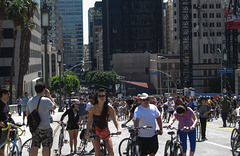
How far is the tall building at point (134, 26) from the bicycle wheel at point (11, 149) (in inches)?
5408

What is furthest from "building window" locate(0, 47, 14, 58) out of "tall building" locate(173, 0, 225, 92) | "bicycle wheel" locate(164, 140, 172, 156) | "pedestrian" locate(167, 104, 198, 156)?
"tall building" locate(173, 0, 225, 92)

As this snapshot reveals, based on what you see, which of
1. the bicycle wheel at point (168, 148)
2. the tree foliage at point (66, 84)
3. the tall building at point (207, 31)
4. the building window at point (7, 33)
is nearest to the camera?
the bicycle wheel at point (168, 148)

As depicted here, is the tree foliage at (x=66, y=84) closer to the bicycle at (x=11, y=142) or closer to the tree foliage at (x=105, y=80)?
the tree foliage at (x=105, y=80)

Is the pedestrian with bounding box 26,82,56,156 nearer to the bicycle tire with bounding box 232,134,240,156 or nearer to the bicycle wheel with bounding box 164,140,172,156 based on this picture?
the bicycle wheel with bounding box 164,140,172,156

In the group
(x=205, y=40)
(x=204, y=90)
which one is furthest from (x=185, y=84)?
(x=205, y=40)

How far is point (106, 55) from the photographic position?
156m

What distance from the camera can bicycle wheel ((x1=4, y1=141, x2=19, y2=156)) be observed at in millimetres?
9877

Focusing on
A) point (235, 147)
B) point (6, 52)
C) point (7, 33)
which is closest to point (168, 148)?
point (235, 147)

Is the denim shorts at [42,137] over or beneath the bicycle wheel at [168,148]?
over

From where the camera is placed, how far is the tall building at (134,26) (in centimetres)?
14750

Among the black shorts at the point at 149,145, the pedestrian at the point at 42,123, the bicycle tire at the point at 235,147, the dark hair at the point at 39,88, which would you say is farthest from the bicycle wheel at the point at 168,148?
the dark hair at the point at 39,88

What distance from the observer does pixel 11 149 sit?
1021cm

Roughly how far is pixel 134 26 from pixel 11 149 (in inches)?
5487

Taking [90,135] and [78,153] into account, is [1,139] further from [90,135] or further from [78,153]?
Result: [78,153]
